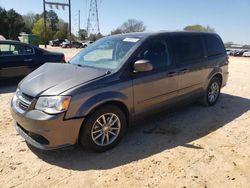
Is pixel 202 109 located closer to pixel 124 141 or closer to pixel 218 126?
pixel 218 126

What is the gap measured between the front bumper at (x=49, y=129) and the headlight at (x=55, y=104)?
0.20ft

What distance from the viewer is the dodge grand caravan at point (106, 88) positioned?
3.66 metres

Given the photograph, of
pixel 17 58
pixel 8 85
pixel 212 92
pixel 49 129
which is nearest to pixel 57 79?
pixel 49 129

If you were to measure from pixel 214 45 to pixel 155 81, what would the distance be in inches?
99.7

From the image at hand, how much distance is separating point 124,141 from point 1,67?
5.27m

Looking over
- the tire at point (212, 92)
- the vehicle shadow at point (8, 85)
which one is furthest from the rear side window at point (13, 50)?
the tire at point (212, 92)

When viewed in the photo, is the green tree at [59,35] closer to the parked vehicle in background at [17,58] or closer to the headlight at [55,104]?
the parked vehicle in background at [17,58]

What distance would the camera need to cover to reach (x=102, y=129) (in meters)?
4.08

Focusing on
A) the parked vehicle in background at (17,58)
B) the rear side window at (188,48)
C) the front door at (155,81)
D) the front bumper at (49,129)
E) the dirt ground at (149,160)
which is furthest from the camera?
the parked vehicle in background at (17,58)

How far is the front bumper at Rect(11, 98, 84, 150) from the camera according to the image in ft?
11.7

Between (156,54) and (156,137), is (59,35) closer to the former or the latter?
(156,54)

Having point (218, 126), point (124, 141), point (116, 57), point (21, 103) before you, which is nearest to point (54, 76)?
point (21, 103)

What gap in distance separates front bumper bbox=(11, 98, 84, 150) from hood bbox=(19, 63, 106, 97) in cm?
32

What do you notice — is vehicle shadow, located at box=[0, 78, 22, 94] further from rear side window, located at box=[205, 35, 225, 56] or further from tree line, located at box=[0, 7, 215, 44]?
tree line, located at box=[0, 7, 215, 44]
